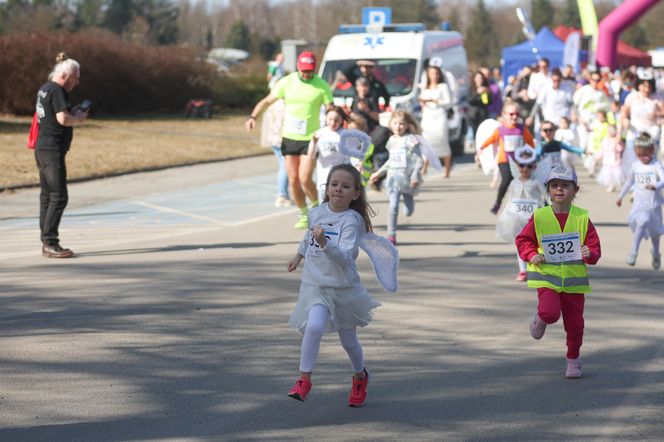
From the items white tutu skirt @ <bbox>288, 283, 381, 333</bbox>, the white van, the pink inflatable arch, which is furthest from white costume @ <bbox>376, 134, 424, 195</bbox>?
the pink inflatable arch

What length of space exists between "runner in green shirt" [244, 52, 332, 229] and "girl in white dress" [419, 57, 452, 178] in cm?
676

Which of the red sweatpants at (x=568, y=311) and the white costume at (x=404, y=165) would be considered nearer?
the red sweatpants at (x=568, y=311)

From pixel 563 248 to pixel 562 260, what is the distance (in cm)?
7

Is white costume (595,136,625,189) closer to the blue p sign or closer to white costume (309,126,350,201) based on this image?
white costume (309,126,350,201)

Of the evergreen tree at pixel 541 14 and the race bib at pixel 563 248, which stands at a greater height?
the evergreen tree at pixel 541 14

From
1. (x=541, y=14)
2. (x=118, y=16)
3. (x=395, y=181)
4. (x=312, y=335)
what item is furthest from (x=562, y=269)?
(x=541, y=14)

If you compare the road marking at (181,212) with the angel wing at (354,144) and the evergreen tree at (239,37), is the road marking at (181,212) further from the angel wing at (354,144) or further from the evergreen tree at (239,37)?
the evergreen tree at (239,37)

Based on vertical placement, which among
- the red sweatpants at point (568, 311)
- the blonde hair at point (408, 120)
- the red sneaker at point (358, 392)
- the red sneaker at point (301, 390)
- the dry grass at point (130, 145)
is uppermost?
the blonde hair at point (408, 120)

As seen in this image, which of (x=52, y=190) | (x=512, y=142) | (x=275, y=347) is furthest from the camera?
(x=512, y=142)

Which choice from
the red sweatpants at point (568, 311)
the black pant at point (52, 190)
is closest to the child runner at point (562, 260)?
the red sweatpants at point (568, 311)

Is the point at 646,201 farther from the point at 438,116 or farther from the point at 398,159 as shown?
the point at 438,116

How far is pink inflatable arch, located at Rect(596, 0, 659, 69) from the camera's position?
45469 millimetres

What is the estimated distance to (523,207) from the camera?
11.2m

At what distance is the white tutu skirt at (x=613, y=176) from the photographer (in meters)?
19.9
